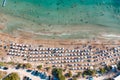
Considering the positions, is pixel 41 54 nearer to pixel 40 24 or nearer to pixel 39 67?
pixel 39 67

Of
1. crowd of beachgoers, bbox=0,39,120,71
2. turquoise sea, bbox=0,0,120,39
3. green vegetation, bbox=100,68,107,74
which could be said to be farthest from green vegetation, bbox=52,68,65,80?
green vegetation, bbox=100,68,107,74

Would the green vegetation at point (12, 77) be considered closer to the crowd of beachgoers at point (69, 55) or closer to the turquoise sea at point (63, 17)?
the crowd of beachgoers at point (69, 55)

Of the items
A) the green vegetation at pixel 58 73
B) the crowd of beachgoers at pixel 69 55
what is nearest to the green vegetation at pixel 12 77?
the crowd of beachgoers at pixel 69 55

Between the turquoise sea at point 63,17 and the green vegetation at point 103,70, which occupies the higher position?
the turquoise sea at point 63,17

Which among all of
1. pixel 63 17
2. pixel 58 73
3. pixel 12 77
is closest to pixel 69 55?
pixel 58 73

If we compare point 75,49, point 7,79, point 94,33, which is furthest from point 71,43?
point 7,79

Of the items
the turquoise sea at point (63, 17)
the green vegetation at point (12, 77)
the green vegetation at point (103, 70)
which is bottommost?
the green vegetation at point (12, 77)
